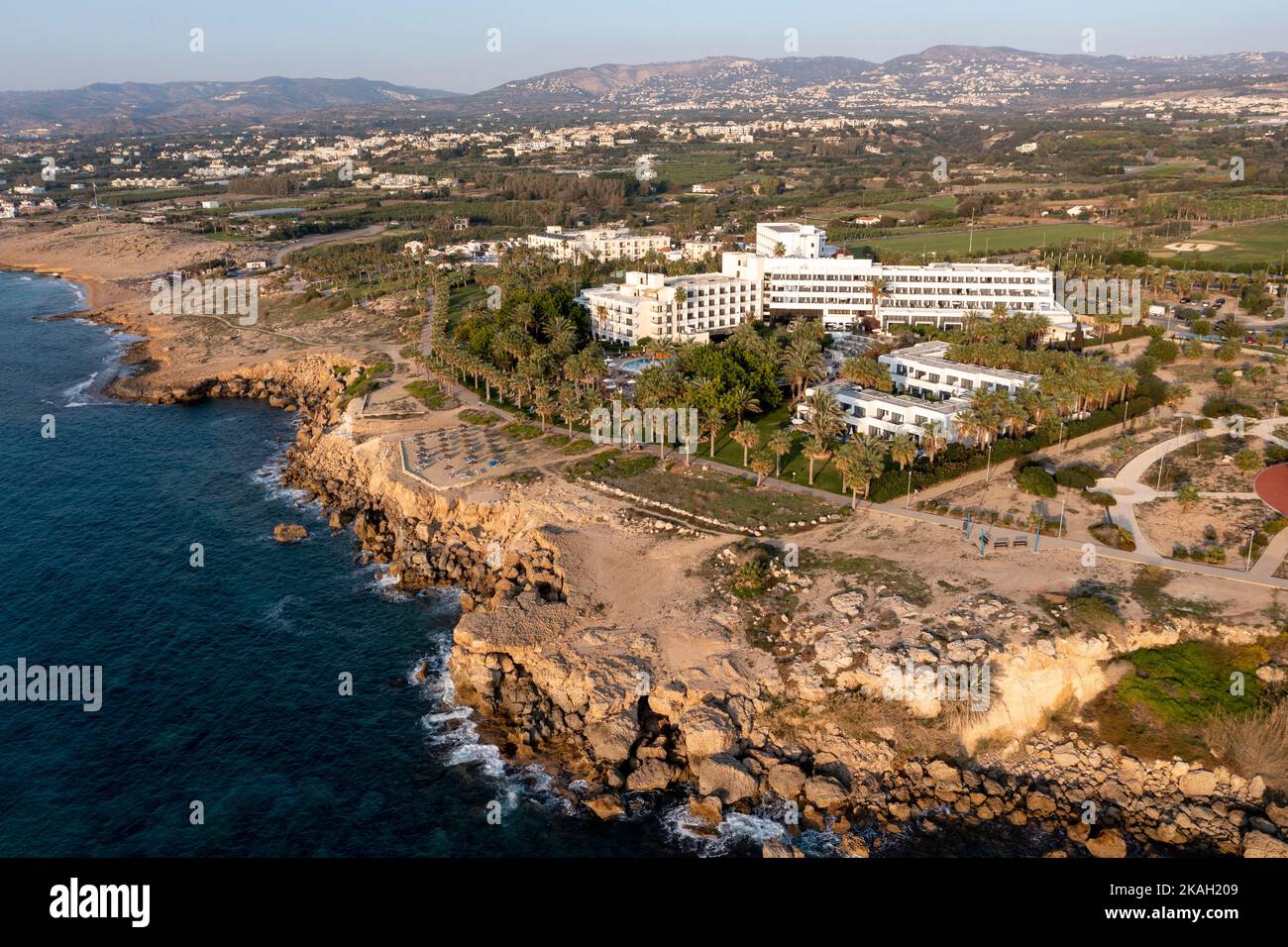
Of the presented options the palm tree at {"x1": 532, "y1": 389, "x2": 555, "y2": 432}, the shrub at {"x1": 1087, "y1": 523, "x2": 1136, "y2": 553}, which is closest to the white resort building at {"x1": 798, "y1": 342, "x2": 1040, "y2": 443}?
the shrub at {"x1": 1087, "y1": 523, "x2": 1136, "y2": 553}

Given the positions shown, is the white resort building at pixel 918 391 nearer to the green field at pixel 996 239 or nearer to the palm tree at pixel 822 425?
the palm tree at pixel 822 425

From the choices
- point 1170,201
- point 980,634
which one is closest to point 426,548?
point 980,634

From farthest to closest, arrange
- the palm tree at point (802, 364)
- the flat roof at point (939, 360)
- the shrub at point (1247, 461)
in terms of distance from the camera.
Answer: the palm tree at point (802, 364)
the flat roof at point (939, 360)
the shrub at point (1247, 461)

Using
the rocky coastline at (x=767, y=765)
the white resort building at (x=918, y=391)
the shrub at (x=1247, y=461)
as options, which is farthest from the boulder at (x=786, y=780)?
the shrub at (x=1247, y=461)

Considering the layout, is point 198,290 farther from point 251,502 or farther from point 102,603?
point 102,603

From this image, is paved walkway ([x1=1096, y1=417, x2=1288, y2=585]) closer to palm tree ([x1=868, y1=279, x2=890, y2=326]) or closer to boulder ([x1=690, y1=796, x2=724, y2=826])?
boulder ([x1=690, y1=796, x2=724, y2=826])

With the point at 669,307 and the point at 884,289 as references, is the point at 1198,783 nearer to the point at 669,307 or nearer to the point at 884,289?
the point at 669,307

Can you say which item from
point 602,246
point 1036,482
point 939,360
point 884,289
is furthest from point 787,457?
point 602,246
